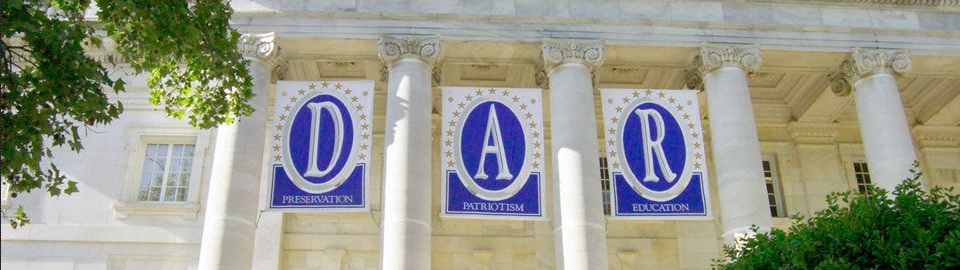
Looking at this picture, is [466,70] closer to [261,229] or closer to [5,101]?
[261,229]

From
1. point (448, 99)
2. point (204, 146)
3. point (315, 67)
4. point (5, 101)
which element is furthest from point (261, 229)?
point (5, 101)

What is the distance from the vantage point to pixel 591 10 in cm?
2081

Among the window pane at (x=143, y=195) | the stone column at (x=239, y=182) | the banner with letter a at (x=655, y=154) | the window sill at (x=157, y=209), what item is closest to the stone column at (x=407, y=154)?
the stone column at (x=239, y=182)

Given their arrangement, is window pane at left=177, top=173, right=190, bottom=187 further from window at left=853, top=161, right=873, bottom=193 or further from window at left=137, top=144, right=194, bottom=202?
window at left=853, top=161, right=873, bottom=193

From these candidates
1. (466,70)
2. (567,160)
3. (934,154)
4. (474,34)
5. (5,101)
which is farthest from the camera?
(934,154)

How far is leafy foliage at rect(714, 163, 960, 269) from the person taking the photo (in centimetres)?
968

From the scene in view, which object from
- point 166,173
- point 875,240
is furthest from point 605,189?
point 875,240

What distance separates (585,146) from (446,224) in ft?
18.4

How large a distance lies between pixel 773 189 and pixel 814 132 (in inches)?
82.4

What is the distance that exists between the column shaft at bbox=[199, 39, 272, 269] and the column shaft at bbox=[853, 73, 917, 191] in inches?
547

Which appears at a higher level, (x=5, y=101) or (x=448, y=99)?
(x=448, y=99)

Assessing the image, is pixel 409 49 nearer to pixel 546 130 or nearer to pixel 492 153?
pixel 492 153

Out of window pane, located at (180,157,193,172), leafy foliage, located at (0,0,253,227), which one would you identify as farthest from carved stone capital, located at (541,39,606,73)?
window pane, located at (180,157,193,172)

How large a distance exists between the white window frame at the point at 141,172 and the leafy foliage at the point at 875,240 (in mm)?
15190
